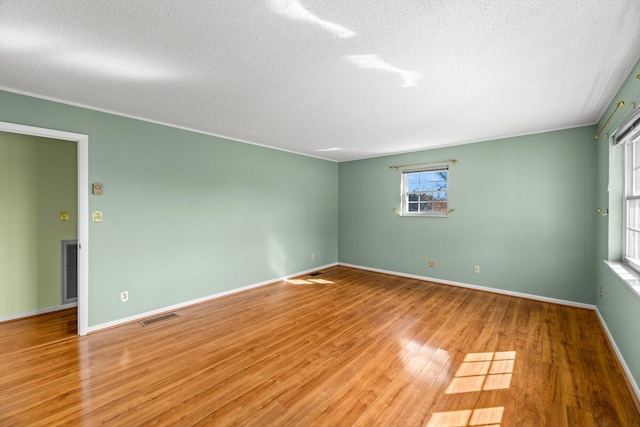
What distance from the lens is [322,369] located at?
2.32 m

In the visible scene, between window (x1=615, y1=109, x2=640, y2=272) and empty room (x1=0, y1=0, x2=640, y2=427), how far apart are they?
45 mm

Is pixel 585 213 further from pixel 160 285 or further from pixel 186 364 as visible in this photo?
pixel 160 285

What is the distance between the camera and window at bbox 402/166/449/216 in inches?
193

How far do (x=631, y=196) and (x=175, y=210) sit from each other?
4.93 metres

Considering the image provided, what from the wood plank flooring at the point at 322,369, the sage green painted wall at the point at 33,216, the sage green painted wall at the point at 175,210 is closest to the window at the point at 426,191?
the wood plank flooring at the point at 322,369

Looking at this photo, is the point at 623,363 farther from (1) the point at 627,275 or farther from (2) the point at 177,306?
(2) the point at 177,306

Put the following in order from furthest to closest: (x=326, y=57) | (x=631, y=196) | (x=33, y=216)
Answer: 1. (x=33, y=216)
2. (x=631, y=196)
3. (x=326, y=57)

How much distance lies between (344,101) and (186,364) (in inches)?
113

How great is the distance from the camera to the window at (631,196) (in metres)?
2.41

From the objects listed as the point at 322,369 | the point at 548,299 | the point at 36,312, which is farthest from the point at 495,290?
the point at 36,312

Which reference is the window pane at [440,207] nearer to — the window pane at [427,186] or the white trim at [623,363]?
the window pane at [427,186]

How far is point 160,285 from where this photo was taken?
141 inches

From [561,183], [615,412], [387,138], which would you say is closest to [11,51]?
[387,138]

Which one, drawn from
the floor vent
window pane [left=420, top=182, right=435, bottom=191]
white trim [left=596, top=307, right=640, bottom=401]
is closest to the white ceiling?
window pane [left=420, top=182, right=435, bottom=191]
